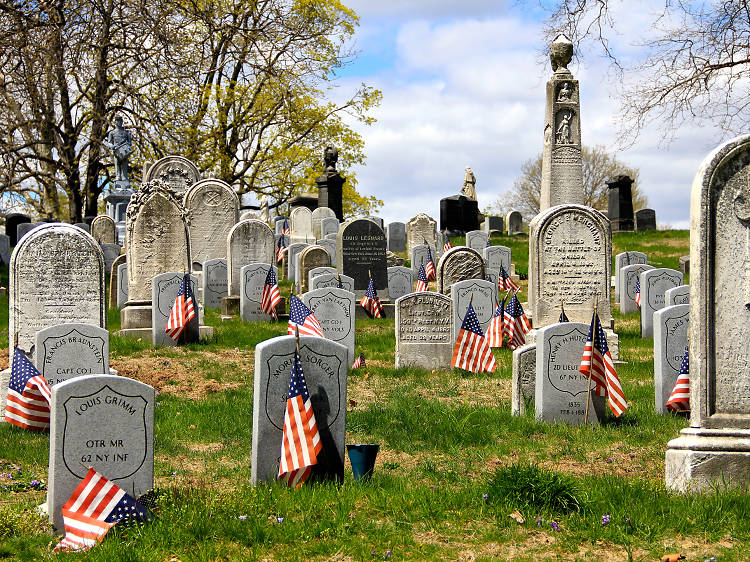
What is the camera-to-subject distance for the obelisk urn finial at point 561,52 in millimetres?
16594

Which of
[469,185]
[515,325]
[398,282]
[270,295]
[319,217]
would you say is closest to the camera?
[515,325]

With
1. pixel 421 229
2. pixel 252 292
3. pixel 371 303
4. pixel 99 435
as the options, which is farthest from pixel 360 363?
pixel 421 229

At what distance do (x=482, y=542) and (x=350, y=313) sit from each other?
7.70 meters

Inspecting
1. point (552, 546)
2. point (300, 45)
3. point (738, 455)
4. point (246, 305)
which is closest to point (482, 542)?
point (552, 546)

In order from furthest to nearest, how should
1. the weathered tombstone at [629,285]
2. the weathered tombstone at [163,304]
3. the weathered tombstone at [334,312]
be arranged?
the weathered tombstone at [629,285]
the weathered tombstone at [163,304]
the weathered tombstone at [334,312]

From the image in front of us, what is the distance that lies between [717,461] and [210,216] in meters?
18.3

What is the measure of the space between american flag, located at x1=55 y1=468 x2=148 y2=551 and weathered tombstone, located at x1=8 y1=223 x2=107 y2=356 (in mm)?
4991

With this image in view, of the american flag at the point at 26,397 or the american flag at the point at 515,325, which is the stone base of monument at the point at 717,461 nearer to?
the american flag at the point at 26,397

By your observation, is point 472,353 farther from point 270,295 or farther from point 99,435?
point 99,435

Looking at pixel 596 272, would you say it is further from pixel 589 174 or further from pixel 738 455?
pixel 589 174

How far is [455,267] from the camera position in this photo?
56.1 feet

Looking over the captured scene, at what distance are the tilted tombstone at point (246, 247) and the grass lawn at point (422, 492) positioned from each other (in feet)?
26.8

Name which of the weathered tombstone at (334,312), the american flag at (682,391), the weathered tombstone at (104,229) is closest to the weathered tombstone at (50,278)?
the weathered tombstone at (334,312)

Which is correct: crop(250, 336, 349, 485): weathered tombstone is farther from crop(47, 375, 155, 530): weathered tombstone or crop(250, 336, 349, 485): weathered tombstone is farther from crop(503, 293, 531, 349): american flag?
crop(503, 293, 531, 349): american flag
